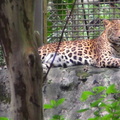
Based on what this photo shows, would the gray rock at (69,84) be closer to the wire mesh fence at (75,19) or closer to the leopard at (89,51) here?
the leopard at (89,51)

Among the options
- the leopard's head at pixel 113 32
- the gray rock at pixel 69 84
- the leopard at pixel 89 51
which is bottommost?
the gray rock at pixel 69 84

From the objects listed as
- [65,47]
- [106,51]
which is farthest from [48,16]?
[106,51]

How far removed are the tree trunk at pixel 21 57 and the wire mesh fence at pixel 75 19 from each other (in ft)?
18.2

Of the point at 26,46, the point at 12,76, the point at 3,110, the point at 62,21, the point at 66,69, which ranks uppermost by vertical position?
the point at 26,46

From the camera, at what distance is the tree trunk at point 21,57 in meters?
2.37

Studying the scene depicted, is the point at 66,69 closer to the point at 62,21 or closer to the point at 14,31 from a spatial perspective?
the point at 62,21

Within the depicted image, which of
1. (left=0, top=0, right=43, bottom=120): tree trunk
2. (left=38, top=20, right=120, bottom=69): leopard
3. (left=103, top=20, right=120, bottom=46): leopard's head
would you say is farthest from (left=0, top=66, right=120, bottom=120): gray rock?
(left=0, top=0, right=43, bottom=120): tree trunk

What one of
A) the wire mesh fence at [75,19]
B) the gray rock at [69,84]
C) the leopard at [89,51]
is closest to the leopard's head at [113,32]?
the leopard at [89,51]

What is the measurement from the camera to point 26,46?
2410 mm

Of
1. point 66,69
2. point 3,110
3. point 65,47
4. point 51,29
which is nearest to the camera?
point 3,110

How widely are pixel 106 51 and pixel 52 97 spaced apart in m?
1.45

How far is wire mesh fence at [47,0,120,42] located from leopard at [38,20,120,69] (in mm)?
509

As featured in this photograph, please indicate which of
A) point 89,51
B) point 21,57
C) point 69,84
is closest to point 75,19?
point 89,51

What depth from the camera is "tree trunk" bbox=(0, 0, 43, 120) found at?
2365mm
